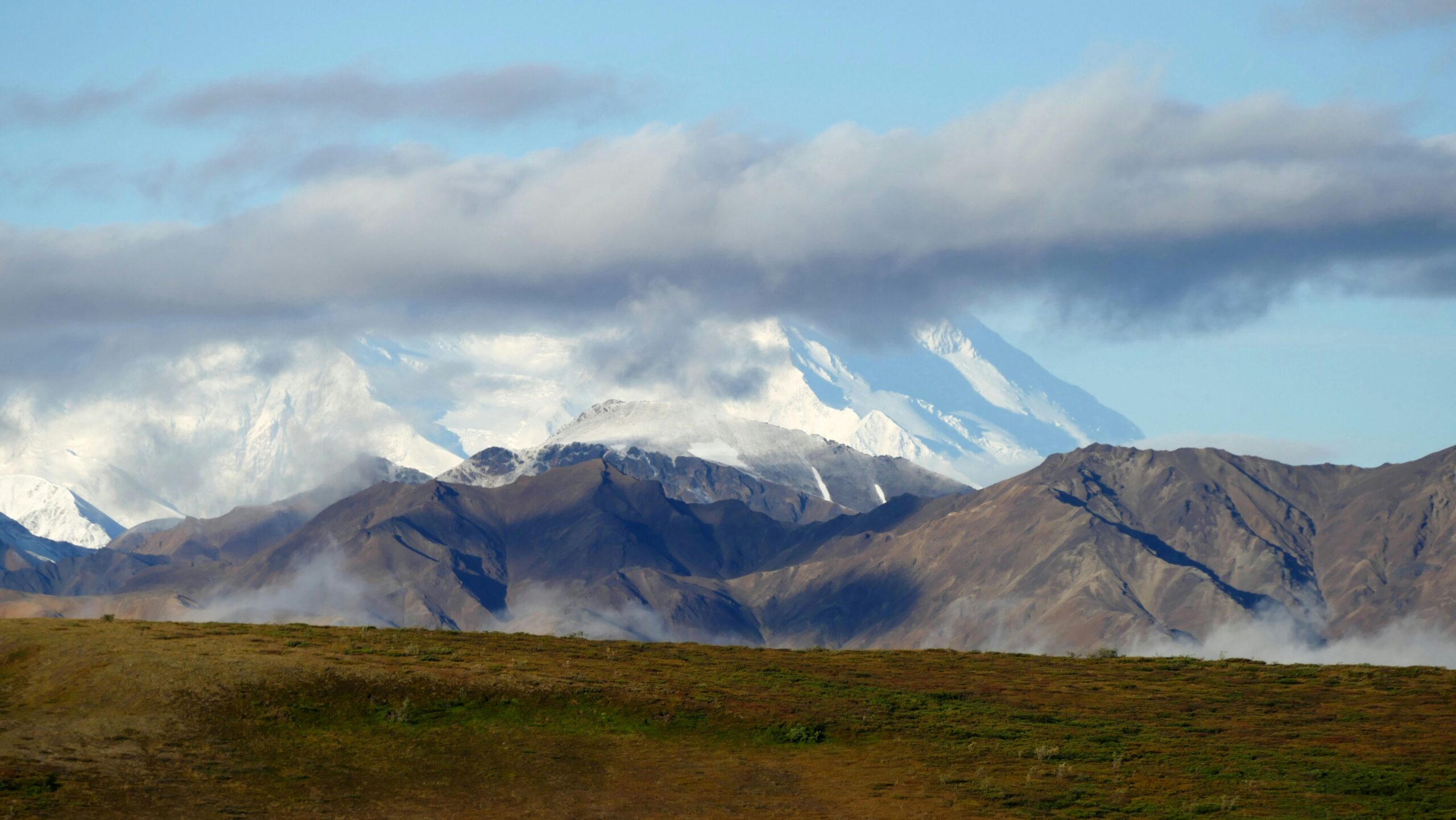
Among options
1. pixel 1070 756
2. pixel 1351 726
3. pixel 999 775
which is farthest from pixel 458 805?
pixel 1351 726

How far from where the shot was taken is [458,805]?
220ft

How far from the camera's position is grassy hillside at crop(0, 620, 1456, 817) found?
67.7 m

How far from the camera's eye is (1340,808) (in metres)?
68.1

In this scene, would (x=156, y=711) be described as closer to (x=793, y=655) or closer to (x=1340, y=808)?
(x=793, y=655)

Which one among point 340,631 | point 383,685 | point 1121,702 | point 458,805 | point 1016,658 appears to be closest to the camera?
point 458,805

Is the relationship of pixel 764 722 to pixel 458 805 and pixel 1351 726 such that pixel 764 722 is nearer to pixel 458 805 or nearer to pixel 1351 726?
pixel 458 805

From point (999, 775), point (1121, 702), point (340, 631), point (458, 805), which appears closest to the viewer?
point (458, 805)

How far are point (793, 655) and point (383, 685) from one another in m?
33.5

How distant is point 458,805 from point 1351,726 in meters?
45.8

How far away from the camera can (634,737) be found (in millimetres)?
77625

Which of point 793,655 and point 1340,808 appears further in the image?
point 793,655

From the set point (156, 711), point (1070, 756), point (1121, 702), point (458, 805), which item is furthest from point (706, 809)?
point (1121, 702)

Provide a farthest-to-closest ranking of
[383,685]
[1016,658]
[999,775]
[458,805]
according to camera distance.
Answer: [1016,658] → [383,685] → [999,775] → [458,805]

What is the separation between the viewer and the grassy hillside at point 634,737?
67688 mm
